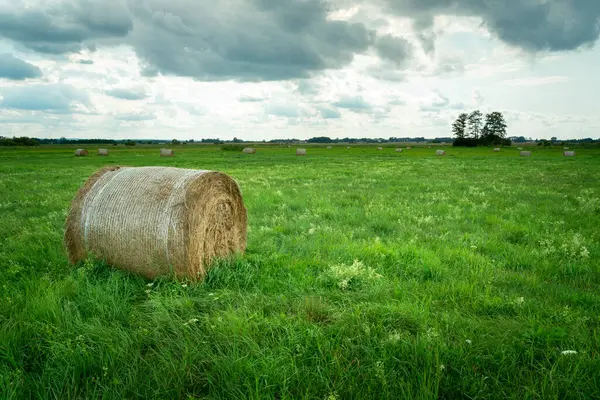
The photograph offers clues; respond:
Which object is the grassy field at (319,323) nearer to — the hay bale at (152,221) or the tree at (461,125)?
the hay bale at (152,221)

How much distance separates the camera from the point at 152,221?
6473 millimetres

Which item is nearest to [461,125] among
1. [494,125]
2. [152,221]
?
[494,125]

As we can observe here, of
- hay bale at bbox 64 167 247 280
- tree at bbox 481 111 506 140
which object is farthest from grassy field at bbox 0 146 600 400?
tree at bbox 481 111 506 140

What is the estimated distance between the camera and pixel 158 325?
476 cm

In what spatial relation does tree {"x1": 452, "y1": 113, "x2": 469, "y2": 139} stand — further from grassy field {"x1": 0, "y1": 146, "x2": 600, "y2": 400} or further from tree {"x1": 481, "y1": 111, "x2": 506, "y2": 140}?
grassy field {"x1": 0, "y1": 146, "x2": 600, "y2": 400}

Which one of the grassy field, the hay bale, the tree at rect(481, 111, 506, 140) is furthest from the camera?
the tree at rect(481, 111, 506, 140)

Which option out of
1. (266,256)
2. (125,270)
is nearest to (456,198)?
(266,256)

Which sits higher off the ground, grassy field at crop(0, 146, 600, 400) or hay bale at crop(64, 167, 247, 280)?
hay bale at crop(64, 167, 247, 280)

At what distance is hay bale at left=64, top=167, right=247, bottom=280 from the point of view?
6.38m

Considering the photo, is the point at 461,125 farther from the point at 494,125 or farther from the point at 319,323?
the point at 319,323

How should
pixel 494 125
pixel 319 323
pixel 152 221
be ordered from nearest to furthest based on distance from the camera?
pixel 319 323 → pixel 152 221 → pixel 494 125

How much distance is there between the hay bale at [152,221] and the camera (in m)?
6.38

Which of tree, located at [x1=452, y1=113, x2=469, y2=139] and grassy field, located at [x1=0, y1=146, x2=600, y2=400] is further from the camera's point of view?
tree, located at [x1=452, y1=113, x2=469, y2=139]

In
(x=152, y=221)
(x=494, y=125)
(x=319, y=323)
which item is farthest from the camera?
(x=494, y=125)
